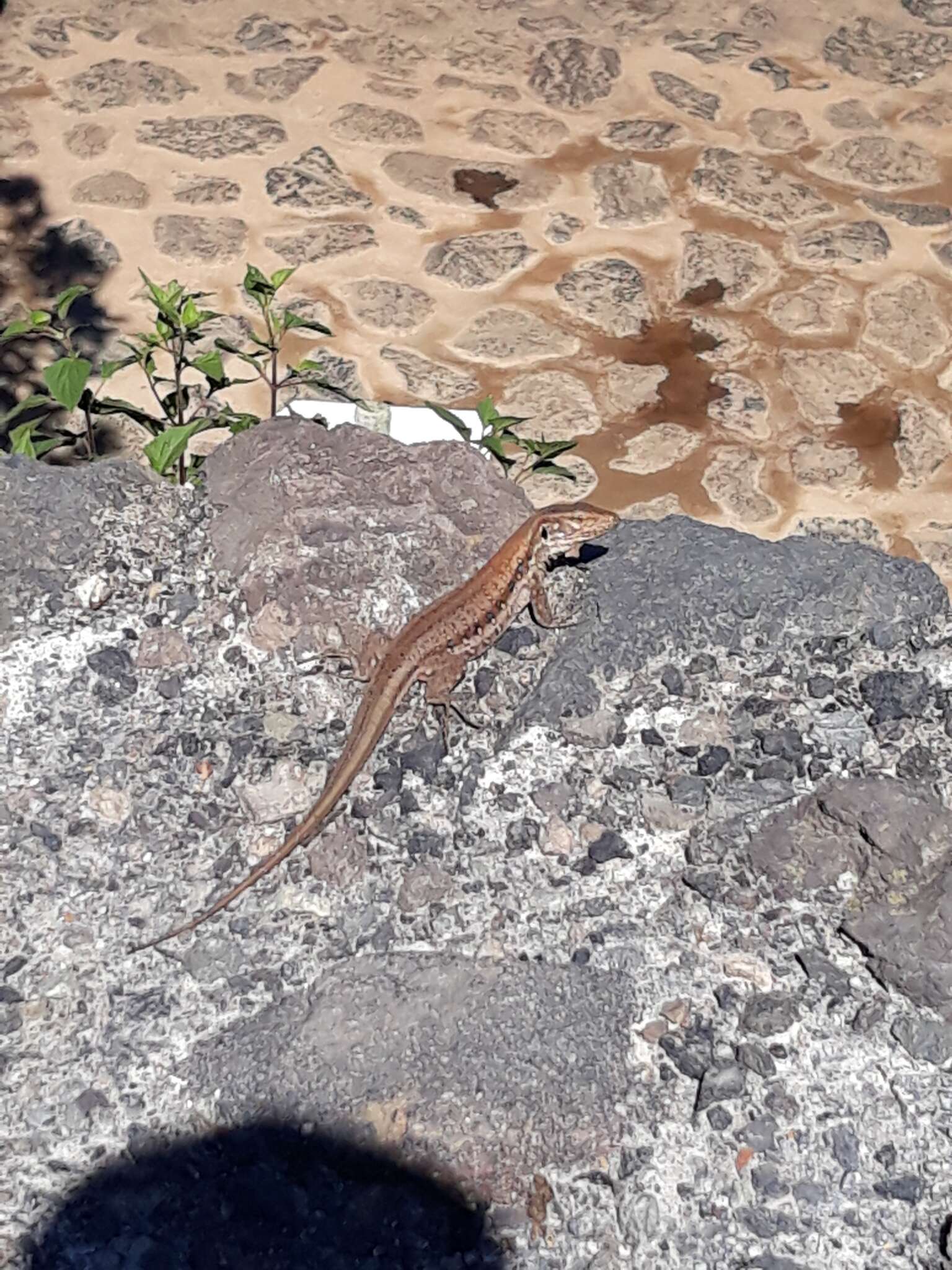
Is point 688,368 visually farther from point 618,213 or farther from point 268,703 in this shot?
point 268,703

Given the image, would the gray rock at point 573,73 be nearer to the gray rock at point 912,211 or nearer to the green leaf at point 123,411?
the gray rock at point 912,211

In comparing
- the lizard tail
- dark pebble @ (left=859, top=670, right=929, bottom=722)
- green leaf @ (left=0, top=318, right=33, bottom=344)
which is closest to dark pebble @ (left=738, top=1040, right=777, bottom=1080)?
dark pebble @ (left=859, top=670, right=929, bottom=722)

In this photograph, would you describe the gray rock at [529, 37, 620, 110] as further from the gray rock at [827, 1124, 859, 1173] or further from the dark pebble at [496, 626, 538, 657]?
the gray rock at [827, 1124, 859, 1173]

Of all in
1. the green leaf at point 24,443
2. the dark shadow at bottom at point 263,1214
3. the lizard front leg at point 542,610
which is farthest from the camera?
the green leaf at point 24,443

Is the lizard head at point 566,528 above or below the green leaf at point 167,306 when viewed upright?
above

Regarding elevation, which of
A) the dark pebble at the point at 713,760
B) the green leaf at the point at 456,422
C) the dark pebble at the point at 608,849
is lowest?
the dark pebble at the point at 608,849

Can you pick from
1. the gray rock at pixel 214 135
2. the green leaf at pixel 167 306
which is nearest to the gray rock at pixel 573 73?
the gray rock at pixel 214 135
